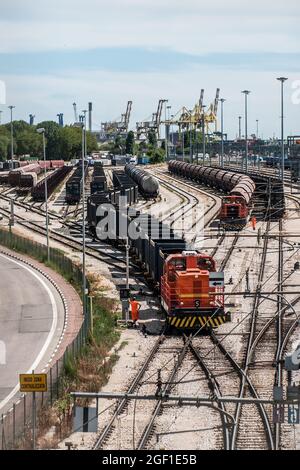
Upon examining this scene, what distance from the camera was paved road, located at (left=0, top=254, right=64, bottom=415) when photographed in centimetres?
3306

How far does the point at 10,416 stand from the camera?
2609 centimetres

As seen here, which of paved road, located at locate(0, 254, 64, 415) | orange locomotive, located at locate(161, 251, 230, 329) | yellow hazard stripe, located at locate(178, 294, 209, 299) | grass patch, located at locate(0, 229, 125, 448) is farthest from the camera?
yellow hazard stripe, located at locate(178, 294, 209, 299)

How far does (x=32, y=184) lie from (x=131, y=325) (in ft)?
258

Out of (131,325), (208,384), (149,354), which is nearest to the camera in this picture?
(208,384)

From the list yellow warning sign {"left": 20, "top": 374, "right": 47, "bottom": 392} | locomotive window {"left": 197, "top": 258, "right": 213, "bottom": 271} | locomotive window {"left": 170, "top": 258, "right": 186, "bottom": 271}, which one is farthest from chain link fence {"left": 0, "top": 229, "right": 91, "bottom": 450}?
locomotive window {"left": 197, "top": 258, "right": 213, "bottom": 271}

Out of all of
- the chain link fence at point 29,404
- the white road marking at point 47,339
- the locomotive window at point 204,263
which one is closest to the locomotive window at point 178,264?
the locomotive window at point 204,263

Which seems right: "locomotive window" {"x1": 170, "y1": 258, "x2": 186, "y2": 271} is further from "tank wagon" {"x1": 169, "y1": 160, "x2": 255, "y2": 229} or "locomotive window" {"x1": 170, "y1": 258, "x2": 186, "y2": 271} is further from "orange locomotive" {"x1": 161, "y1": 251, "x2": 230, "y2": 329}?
"tank wagon" {"x1": 169, "y1": 160, "x2": 255, "y2": 229}

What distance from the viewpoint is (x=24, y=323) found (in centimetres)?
4203

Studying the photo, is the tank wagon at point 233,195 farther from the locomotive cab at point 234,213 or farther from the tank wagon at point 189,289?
the tank wagon at point 189,289

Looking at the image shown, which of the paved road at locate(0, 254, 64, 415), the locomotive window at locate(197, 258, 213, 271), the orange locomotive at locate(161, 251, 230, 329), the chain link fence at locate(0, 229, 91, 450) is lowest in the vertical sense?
the paved road at locate(0, 254, 64, 415)

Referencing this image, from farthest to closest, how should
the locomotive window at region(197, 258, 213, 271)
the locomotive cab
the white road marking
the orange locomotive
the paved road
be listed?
the locomotive cab → the locomotive window at region(197, 258, 213, 271) → the orange locomotive → the paved road → the white road marking

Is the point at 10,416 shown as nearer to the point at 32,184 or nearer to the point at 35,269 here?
the point at 35,269
